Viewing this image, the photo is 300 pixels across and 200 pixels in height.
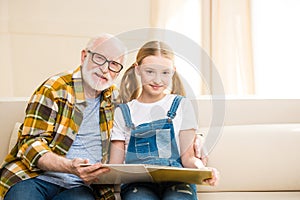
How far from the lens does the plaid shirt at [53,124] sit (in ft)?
5.08

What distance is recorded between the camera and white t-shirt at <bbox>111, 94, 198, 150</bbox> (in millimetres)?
1448

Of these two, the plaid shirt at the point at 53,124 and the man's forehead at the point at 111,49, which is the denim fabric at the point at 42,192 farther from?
the man's forehead at the point at 111,49

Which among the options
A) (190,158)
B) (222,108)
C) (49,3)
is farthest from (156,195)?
(49,3)

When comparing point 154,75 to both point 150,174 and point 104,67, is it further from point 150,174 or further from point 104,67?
point 150,174

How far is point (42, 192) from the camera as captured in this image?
1537 mm

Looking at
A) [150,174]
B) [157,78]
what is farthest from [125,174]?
[157,78]

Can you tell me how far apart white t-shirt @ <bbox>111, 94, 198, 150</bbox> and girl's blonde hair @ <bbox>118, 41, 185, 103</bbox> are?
23 mm

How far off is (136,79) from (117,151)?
0.73ft

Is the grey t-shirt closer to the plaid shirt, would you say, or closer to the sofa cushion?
the plaid shirt

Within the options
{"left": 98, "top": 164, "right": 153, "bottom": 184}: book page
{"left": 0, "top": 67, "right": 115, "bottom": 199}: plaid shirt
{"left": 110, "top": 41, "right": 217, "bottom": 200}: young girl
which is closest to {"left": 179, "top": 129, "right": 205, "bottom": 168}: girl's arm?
{"left": 110, "top": 41, "right": 217, "bottom": 200}: young girl

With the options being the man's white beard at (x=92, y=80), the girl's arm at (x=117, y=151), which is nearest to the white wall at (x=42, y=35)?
the man's white beard at (x=92, y=80)

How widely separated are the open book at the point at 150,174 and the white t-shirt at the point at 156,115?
10 cm

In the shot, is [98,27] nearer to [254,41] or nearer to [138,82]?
[254,41]

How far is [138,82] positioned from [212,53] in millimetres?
1926
